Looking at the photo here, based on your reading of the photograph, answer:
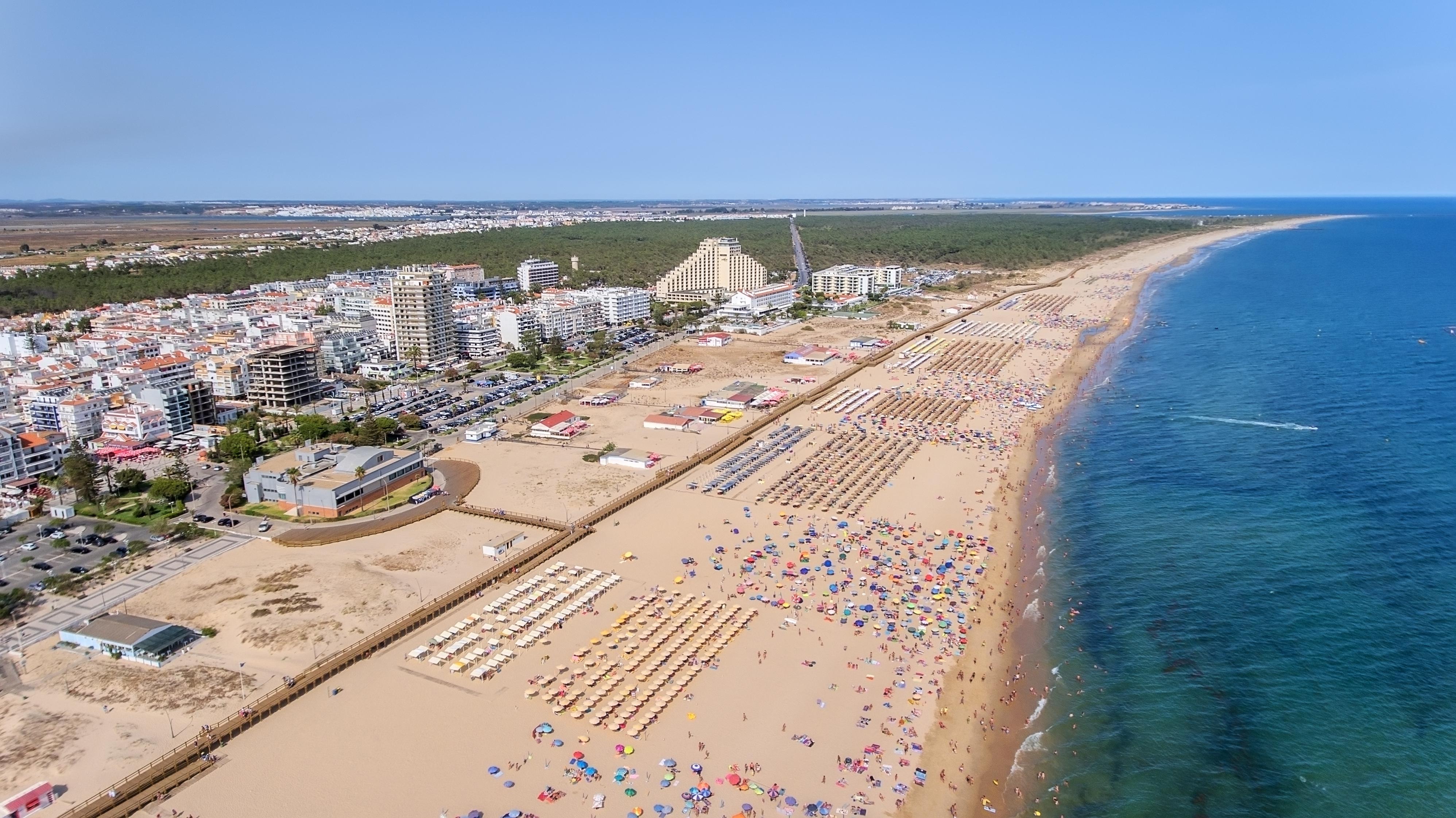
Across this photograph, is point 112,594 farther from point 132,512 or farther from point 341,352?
point 341,352

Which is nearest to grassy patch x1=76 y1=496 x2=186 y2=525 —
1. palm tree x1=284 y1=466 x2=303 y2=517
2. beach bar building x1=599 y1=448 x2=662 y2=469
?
palm tree x1=284 y1=466 x2=303 y2=517

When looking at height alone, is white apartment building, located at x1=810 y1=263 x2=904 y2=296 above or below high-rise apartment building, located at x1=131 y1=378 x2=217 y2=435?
above

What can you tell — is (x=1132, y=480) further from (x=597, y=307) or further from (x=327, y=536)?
(x=597, y=307)

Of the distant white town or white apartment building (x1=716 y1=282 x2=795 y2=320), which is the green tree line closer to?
the distant white town

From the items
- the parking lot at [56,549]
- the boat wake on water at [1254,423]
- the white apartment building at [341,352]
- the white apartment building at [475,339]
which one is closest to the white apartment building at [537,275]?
the white apartment building at [475,339]

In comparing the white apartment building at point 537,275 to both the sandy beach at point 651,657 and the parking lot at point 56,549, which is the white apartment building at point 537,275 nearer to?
the sandy beach at point 651,657

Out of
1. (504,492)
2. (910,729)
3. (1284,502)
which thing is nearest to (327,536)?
(504,492)

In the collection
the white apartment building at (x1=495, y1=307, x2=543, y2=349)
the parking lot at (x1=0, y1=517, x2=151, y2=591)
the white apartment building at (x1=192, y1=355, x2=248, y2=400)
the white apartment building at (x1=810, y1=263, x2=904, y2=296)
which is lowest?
the parking lot at (x1=0, y1=517, x2=151, y2=591)
